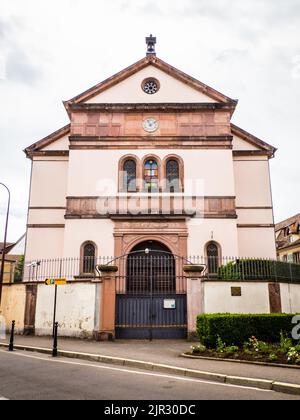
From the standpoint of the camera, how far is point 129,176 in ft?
73.2

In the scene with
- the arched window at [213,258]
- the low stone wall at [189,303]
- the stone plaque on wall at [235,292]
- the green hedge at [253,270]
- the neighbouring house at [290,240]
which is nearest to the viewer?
the low stone wall at [189,303]

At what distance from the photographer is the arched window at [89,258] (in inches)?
816

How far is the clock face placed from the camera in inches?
898

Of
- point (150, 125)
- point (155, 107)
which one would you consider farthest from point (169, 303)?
point (155, 107)

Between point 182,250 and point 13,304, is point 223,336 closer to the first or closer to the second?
point 182,250

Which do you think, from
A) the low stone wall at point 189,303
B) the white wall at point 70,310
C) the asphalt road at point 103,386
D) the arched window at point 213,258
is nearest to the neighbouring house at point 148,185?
the arched window at point 213,258

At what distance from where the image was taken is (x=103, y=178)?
868 inches

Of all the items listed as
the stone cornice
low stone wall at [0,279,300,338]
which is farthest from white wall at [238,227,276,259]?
the stone cornice

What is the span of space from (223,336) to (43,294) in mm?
8367

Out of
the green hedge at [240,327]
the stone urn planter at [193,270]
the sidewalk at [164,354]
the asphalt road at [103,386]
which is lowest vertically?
the asphalt road at [103,386]

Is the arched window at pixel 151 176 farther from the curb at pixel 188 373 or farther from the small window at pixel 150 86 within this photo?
the curb at pixel 188 373

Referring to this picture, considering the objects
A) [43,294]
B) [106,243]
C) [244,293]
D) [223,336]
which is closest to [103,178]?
[106,243]

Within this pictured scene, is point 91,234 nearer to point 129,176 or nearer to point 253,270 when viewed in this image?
point 129,176

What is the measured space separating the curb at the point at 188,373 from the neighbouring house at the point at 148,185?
23.5 ft
